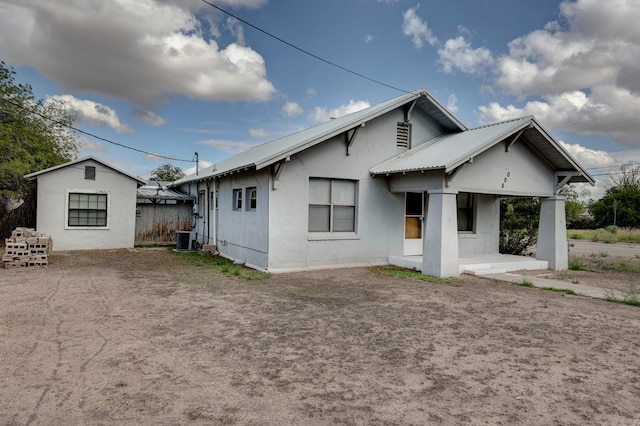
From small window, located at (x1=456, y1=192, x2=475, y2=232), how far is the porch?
43.8 inches

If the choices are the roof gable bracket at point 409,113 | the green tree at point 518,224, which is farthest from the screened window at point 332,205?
the green tree at point 518,224

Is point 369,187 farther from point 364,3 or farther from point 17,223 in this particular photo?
point 17,223

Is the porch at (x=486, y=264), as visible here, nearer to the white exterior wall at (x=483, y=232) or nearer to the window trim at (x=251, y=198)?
the white exterior wall at (x=483, y=232)

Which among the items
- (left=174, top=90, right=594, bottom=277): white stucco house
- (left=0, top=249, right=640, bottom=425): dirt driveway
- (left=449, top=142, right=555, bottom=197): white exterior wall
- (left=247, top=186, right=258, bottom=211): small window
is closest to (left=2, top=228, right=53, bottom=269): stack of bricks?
(left=0, top=249, right=640, bottom=425): dirt driveway

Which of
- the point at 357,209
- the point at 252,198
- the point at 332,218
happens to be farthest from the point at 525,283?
the point at 252,198

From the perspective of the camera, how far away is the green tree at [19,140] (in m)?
16.5

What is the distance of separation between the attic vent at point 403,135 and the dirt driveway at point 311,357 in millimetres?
5809

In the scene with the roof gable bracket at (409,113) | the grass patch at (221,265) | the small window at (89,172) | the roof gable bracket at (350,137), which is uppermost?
the roof gable bracket at (409,113)

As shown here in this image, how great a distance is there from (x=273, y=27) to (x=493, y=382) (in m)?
11.5

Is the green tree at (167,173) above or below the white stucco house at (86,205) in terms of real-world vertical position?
above

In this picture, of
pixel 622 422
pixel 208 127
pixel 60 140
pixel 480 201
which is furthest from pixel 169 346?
pixel 60 140

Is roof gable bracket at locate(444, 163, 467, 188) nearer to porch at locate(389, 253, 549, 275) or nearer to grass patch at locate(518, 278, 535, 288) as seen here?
porch at locate(389, 253, 549, 275)

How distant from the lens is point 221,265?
40.0 ft

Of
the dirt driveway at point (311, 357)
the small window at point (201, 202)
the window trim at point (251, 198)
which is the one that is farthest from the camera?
the small window at point (201, 202)
